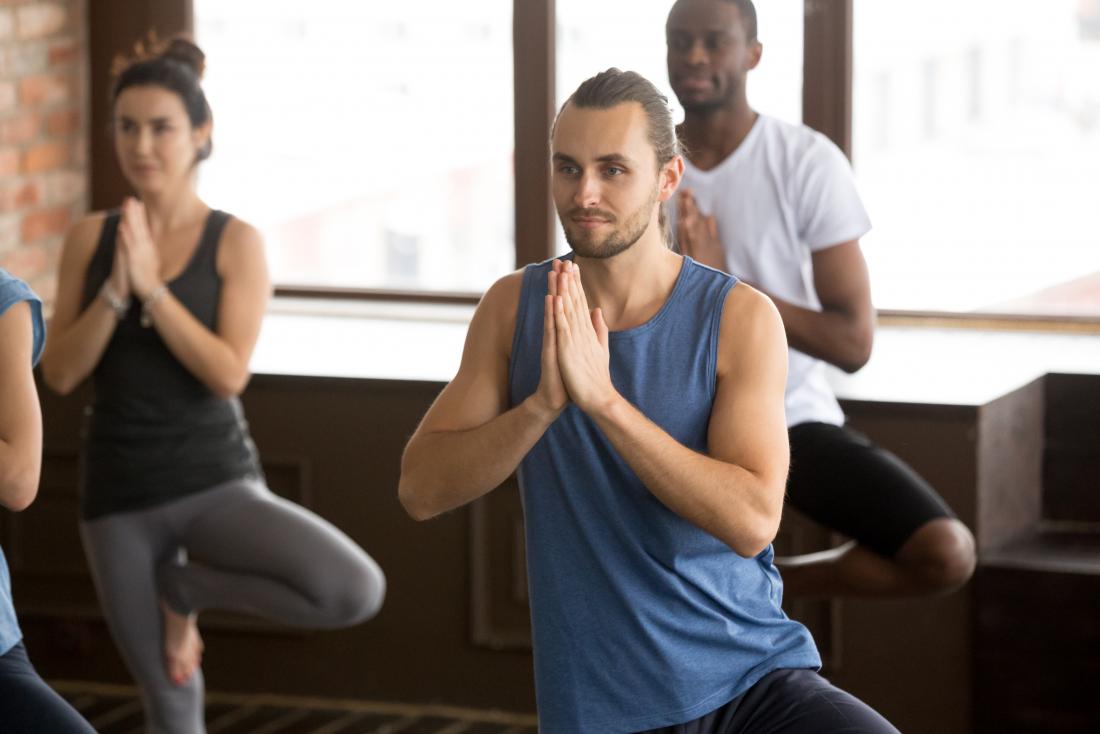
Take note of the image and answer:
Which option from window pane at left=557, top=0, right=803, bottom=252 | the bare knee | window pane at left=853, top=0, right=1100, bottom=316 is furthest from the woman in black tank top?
window pane at left=853, top=0, right=1100, bottom=316

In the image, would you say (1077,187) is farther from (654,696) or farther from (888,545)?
(654,696)

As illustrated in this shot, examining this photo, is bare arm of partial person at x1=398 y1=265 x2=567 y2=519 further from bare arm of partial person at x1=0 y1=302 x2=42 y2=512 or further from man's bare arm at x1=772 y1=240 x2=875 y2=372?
man's bare arm at x1=772 y1=240 x2=875 y2=372

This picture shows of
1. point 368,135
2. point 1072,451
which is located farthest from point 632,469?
point 368,135

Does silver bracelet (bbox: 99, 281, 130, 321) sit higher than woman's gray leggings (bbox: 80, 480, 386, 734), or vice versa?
silver bracelet (bbox: 99, 281, 130, 321)

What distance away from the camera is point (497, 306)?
219cm

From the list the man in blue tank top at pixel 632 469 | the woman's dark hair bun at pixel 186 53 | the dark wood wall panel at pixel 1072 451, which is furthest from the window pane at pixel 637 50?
the man in blue tank top at pixel 632 469

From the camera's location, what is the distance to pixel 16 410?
7.48 feet

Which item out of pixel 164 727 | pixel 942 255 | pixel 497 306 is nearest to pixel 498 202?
pixel 942 255

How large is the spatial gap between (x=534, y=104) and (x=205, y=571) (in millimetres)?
1644

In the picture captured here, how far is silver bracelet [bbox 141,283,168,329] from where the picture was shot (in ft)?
10.2

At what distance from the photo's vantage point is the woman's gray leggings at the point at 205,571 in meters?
3.19

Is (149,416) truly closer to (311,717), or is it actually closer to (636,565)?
(311,717)

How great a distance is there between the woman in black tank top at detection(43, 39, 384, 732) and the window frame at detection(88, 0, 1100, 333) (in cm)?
123

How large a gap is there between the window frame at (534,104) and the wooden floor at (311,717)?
1074mm
